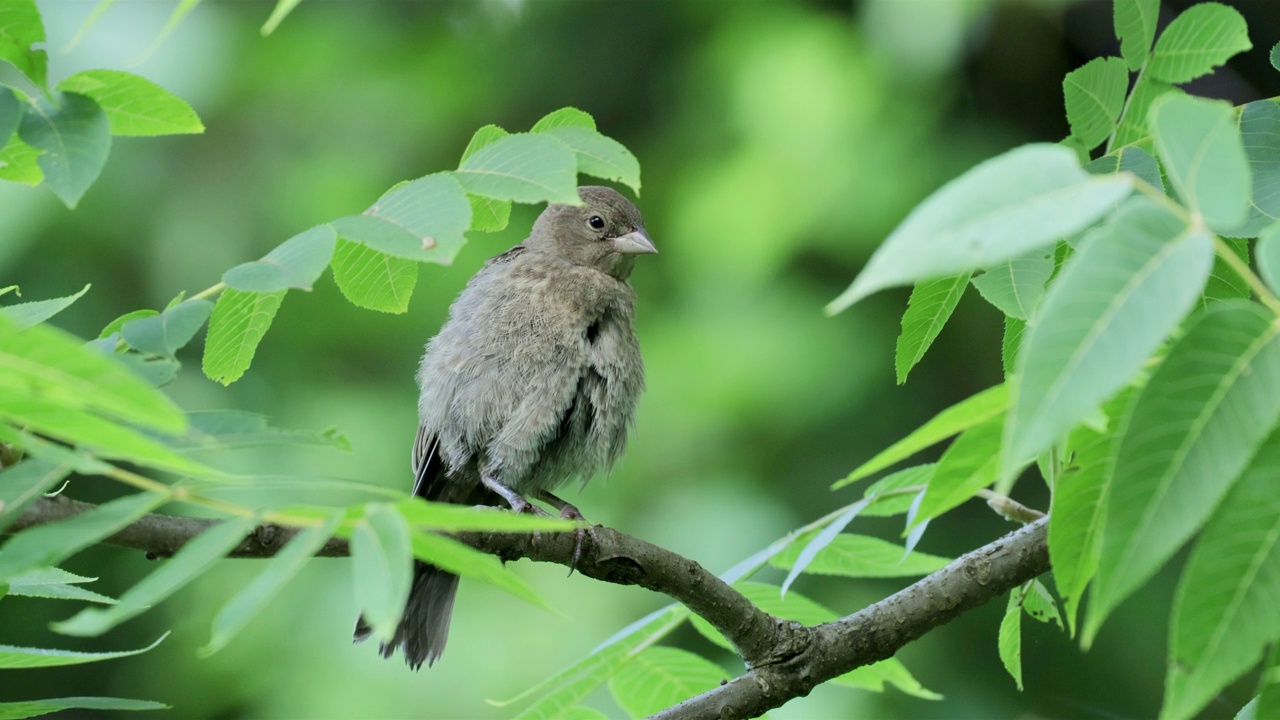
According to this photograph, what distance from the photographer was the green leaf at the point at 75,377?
104cm

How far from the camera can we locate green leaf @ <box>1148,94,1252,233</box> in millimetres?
1137

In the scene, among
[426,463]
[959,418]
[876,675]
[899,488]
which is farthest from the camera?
[426,463]

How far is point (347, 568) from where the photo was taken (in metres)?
5.04

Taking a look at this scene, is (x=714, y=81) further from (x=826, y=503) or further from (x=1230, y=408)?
(x=1230, y=408)

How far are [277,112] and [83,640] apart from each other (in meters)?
2.84

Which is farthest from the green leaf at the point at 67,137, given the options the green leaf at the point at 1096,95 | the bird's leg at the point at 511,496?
the bird's leg at the point at 511,496

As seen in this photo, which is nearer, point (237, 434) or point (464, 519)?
point (464, 519)

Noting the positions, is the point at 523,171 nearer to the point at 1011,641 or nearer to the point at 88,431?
the point at 88,431

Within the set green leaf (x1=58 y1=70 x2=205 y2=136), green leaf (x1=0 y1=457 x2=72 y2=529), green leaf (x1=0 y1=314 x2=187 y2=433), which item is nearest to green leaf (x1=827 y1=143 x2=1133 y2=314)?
green leaf (x1=0 y1=314 x2=187 y2=433)

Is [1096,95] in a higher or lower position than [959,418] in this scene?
higher

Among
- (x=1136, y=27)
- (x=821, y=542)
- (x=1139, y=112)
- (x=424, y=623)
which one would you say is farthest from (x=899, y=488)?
(x=424, y=623)

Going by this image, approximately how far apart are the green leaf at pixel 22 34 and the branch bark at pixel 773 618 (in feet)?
3.62

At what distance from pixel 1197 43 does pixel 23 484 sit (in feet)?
6.27

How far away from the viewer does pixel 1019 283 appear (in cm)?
193
